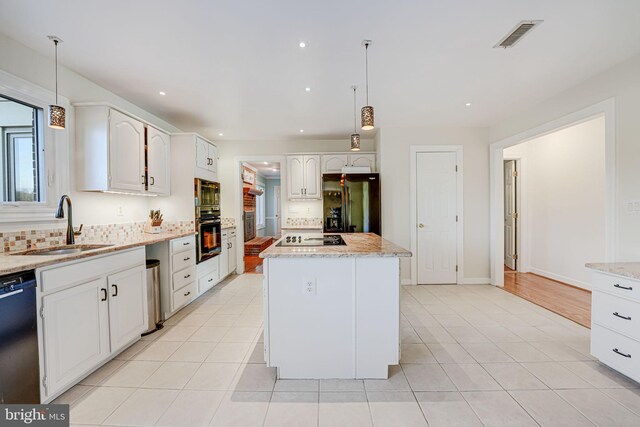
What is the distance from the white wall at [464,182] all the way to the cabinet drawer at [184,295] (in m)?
3.02

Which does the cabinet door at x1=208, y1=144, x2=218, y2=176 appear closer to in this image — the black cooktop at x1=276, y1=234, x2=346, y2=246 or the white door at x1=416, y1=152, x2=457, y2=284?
the black cooktop at x1=276, y1=234, x2=346, y2=246

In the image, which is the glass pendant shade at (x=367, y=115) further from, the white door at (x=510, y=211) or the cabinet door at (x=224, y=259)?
the white door at (x=510, y=211)

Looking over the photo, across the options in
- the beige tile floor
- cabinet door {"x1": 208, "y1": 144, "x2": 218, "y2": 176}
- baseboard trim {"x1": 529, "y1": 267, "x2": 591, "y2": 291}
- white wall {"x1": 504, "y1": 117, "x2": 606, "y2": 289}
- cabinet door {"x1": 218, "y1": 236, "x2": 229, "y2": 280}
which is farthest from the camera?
cabinet door {"x1": 218, "y1": 236, "x2": 229, "y2": 280}

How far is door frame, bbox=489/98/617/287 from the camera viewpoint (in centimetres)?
A: 246

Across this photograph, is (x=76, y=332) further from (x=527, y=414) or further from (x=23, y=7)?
(x=527, y=414)

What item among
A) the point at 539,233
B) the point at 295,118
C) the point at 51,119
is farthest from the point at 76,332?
the point at 539,233

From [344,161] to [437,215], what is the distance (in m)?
1.80

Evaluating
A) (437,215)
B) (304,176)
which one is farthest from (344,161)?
(437,215)

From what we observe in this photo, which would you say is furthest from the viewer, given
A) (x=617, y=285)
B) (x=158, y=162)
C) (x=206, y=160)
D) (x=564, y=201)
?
(x=564, y=201)

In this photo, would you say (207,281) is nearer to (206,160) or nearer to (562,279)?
(206,160)

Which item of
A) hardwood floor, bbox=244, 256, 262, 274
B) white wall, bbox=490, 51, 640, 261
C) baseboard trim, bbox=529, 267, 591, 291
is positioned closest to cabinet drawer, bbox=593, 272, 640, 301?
white wall, bbox=490, 51, 640, 261

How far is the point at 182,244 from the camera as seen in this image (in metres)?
3.29

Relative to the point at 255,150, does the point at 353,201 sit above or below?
below

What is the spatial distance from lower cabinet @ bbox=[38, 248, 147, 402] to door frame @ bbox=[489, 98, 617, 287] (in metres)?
4.30
